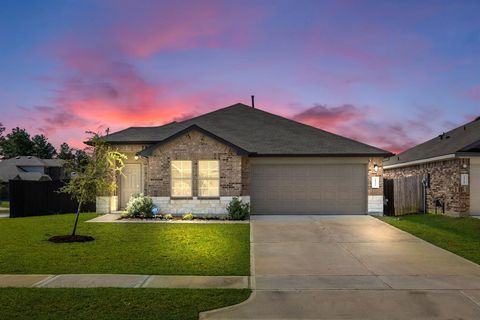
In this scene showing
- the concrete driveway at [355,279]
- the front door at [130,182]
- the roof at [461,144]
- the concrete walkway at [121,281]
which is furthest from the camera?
the front door at [130,182]

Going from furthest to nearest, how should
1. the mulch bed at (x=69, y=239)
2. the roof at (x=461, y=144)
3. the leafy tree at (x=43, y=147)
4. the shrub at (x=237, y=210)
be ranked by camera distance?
the leafy tree at (x=43, y=147) < the roof at (x=461, y=144) < the shrub at (x=237, y=210) < the mulch bed at (x=69, y=239)

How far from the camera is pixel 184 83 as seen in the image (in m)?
18.7

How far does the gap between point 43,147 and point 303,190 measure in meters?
79.9

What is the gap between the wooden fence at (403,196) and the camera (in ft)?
62.5

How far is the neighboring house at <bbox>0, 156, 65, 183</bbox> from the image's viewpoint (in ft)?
147

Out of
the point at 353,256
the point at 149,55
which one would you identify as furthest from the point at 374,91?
the point at 353,256

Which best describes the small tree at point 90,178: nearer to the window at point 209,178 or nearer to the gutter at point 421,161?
the window at point 209,178

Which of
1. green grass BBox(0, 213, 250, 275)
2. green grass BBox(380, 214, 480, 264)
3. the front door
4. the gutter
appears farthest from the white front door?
the front door

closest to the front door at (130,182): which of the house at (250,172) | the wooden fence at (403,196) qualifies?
the house at (250,172)

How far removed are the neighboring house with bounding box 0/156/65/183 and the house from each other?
1219 inches

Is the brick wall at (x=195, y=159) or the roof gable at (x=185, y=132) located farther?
the brick wall at (x=195, y=159)

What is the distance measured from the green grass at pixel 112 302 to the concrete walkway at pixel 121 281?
287 millimetres

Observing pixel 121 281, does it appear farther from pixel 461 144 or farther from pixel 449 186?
pixel 461 144

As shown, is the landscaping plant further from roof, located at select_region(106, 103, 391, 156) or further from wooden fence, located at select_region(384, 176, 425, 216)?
wooden fence, located at select_region(384, 176, 425, 216)
